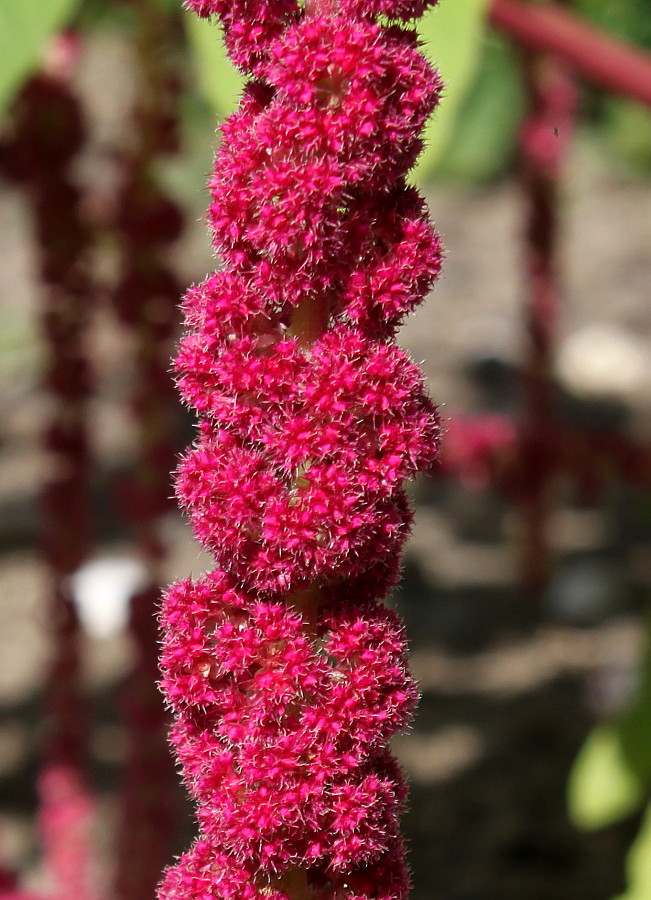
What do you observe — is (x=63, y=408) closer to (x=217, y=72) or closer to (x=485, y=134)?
(x=217, y=72)

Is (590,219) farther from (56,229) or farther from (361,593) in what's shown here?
(361,593)

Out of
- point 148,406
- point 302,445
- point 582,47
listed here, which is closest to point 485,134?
point 582,47

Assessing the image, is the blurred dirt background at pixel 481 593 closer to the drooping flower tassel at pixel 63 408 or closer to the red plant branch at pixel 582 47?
the drooping flower tassel at pixel 63 408

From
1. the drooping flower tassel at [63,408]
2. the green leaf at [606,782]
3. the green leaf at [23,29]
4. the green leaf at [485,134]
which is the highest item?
the green leaf at [485,134]

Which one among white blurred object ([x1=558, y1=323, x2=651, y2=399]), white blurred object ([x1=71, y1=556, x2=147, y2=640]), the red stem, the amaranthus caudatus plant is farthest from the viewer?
white blurred object ([x1=558, y1=323, x2=651, y2=399])

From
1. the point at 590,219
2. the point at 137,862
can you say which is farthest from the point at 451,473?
the point at 590,219

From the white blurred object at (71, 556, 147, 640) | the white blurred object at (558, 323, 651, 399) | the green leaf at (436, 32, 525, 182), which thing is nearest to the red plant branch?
the white blurred object at (71, 556, 147, 640)

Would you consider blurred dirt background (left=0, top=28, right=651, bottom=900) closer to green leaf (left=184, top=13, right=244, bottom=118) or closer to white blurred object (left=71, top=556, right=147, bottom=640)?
white blurred object (left=71, top=556, right=147, bottom=640)

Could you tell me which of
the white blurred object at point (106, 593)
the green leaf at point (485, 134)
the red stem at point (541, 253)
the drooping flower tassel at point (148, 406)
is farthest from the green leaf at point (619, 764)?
the green leaf at point (485, 134)
